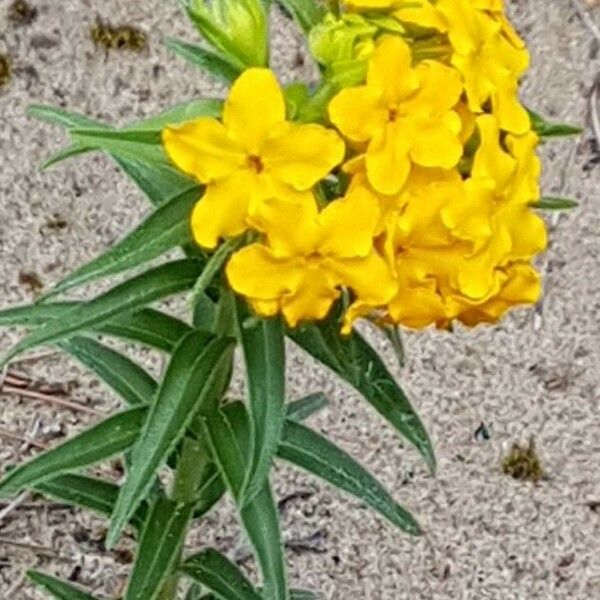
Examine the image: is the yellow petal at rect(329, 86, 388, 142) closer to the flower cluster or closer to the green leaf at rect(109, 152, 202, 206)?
the flower cluster

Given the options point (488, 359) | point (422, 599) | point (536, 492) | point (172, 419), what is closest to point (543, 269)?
point (488, 359)

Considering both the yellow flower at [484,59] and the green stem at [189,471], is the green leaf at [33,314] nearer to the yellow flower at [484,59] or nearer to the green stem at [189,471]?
the green stem at [189,471]

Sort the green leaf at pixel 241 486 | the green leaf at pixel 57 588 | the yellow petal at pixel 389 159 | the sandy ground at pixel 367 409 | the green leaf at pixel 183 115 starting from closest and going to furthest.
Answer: the yellow petal at pixel 389 159 → the green leaf at pixel 183 115 → the green leaf at pixel 241 486 → the green leaf at pixel 57 588 → the sandy ground at pixel 367 409

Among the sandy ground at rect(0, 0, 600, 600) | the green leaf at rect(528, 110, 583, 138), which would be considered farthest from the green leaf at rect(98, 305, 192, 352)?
the sandy ground at rect(0, 0, 600, 600)

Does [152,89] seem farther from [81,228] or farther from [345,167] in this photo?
[345,167]

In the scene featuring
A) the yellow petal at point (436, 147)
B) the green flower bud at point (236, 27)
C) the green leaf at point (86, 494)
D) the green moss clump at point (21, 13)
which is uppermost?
the green moss clump at point (21, 13)

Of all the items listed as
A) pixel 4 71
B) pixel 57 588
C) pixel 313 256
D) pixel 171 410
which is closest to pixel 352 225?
pixel 313 256

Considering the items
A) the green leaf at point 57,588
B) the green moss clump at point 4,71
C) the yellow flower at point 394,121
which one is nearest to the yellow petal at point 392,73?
the yellow flower at point 394,121
